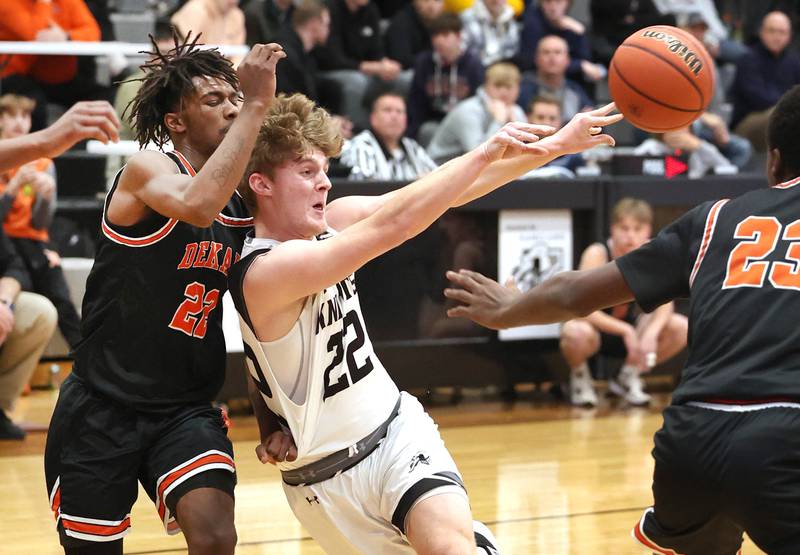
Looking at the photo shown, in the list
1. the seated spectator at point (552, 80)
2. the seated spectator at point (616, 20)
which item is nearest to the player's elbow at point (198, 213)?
the seated spectator at point (552, 80)

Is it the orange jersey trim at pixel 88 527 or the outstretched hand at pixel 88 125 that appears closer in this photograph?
the orange jersey trim at pixel 88 527

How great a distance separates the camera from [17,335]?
766 centimetres

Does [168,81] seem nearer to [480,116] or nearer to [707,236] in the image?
[707,236]

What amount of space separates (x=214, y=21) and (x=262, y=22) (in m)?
1.08

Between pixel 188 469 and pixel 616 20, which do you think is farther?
pixel 616 20

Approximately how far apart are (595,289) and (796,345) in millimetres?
701

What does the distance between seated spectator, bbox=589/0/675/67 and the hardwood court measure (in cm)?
536

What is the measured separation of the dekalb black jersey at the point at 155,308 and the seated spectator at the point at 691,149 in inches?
248

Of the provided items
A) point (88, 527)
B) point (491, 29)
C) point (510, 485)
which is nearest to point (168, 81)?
point (88, 527)

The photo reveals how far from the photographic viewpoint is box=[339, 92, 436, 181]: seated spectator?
29.0 ft

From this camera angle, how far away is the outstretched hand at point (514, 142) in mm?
3396

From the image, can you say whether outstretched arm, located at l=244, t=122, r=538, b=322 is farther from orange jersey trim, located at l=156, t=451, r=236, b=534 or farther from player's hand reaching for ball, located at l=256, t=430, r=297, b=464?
orange jersey trim, located at l=156, t=451, r=236, b=534

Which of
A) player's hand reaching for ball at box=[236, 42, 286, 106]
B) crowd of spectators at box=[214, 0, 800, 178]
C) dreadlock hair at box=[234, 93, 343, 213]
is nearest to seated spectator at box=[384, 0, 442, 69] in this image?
crowd of spectators at box=[214, 0, 800, 178]

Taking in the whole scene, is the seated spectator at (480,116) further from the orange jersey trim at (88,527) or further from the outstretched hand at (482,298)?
the orange jersey trim at (88,527)
